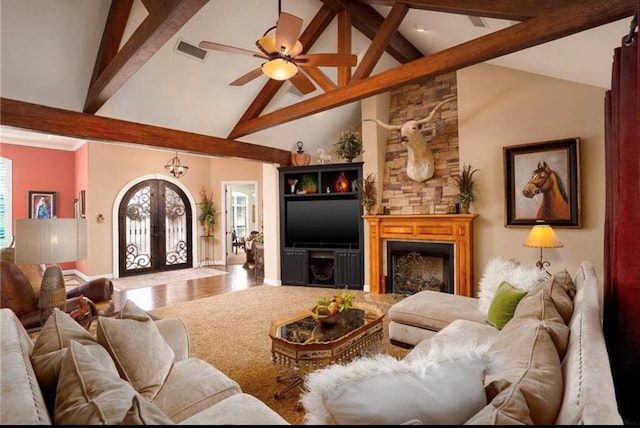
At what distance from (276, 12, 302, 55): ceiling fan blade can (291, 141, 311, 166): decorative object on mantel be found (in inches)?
140

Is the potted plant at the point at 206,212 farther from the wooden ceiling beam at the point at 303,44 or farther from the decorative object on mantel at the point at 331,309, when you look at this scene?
the decorative object on mantel at the point at 331,309

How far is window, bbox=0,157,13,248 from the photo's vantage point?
6.80 meters

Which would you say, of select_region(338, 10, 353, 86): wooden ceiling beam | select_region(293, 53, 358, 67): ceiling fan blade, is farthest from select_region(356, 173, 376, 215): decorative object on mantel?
select_region(293, 53, 358, 67): ceiling fan blade

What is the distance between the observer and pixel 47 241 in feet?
7.54

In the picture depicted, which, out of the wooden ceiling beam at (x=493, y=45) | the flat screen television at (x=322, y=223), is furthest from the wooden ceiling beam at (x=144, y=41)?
the flat screen television at (x=322, y=223)

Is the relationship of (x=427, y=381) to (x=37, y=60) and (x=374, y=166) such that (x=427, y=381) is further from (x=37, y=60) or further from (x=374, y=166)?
(x=374, y=166)

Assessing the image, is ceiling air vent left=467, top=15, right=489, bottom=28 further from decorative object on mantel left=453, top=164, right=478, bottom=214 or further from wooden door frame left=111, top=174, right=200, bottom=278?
wooden door frame left=111, top=174, right=200, bottom=278

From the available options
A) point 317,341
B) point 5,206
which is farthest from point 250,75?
point 5,206

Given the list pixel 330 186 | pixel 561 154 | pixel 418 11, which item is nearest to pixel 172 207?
pixel 330 186

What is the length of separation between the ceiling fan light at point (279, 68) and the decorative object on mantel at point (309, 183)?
3.42m

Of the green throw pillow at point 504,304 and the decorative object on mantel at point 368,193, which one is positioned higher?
the decorative object on mantel at point 368,193

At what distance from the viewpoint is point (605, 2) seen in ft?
6.74

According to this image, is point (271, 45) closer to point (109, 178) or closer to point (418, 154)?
point (418, 154)

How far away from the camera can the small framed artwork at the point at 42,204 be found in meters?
7.10
